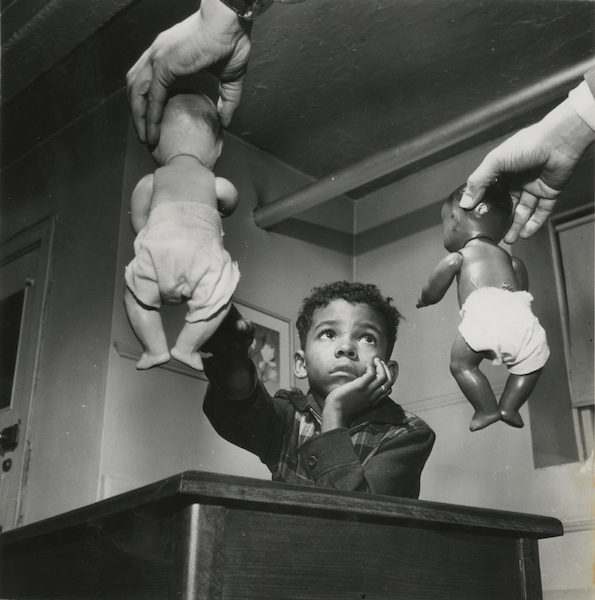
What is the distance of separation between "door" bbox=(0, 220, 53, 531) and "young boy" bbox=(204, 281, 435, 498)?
0.65 m

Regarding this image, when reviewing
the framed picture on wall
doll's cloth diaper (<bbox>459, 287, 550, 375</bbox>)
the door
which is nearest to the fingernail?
doll's cloth diaper (<bbox>459, 287, 550, 375</bbox>)

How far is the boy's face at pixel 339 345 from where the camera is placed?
0.74 m

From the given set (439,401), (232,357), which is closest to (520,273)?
(232,357)

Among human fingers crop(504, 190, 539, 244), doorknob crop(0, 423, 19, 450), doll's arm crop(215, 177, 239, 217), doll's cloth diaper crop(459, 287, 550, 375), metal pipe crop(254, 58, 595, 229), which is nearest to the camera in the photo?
doll's arm crop(215, 177, 239, 217)

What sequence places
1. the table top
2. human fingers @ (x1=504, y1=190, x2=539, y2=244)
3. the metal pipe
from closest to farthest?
the table top → human fingers @ (x1=504, y1=190, x2=539, y2=244) → the metal pipe

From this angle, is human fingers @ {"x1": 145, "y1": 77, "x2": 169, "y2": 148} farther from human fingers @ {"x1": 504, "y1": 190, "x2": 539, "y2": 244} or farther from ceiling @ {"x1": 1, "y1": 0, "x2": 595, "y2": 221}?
ceiling @ {"x1": 1, "y1": 0, "x2": 595, "y2": 221}

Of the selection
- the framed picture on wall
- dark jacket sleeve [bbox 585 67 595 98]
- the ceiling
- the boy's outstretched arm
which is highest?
the ceiling

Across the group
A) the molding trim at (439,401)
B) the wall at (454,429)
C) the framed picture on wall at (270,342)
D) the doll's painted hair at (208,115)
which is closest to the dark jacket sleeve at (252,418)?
the doll's painted hair at (208,115)

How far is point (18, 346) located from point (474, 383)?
0.98 m

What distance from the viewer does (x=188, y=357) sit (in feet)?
1.59

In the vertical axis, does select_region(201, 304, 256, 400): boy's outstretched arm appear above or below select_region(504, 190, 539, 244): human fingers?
below

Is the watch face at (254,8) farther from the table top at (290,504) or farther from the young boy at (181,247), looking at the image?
the table top at (290,504)

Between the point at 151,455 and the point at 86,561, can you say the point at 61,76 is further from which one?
the point at 86,561

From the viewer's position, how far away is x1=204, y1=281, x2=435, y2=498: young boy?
0.65 m
